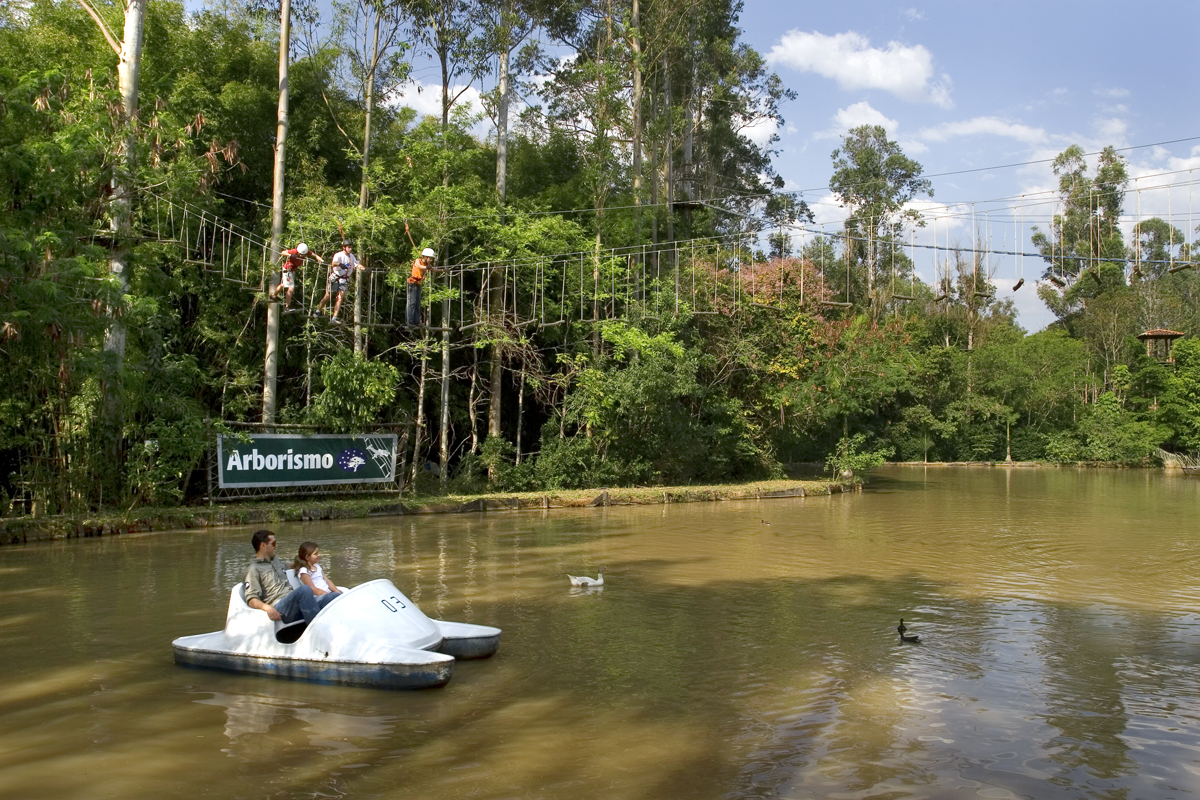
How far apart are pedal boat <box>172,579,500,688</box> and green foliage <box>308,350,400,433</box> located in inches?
447

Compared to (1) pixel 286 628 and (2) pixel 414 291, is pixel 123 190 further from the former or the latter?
(1) pixel 286 628

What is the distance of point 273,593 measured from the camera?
735cm

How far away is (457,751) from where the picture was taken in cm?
568

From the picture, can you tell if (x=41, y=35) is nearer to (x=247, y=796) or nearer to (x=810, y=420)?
(x=247, y=796)

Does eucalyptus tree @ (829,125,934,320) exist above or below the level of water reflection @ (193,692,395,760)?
above

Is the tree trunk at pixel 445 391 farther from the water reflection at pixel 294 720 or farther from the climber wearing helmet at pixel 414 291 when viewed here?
the water reflection at pixel 294 720

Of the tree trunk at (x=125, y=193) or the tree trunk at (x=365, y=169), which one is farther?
the tree trunk at (x=365, y=169)

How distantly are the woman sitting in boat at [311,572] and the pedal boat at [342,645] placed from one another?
37 cm

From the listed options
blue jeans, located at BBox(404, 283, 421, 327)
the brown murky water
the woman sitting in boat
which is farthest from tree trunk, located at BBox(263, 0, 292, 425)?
the woman sitting in boat

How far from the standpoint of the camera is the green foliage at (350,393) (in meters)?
18.4

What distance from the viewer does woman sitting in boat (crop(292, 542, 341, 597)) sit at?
24.6 ft

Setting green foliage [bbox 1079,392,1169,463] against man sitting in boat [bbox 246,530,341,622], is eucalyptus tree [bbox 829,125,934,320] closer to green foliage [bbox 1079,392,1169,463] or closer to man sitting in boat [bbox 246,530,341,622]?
green foliage [bbox 1079,392,1169,463]

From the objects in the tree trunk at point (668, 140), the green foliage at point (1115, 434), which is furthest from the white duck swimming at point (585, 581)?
the green foliage at point (1115, 434)

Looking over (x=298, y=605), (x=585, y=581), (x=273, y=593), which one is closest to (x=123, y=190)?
(x=585, y=581)
